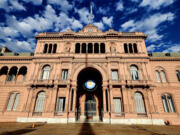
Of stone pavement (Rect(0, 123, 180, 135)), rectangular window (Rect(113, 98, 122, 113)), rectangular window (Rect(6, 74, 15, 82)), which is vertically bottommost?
stone pavement (Rect(0, 123, 180, 135))

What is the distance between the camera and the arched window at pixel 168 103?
17281 millimetres

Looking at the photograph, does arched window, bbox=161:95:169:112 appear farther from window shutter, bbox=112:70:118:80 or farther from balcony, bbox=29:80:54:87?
balcony, bbox=29:80:54:87

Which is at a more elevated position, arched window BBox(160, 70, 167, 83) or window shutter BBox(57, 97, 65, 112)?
arched window BBox(160, 70, 167, 83)

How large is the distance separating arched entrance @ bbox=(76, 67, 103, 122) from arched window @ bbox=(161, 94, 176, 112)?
11.9m

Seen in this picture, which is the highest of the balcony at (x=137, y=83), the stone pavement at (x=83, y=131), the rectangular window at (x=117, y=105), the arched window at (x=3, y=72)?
the arched window at (x=3, y=72)

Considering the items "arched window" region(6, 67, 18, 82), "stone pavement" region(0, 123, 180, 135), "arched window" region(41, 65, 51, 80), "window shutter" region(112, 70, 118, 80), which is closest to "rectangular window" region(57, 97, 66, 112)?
"arched window" region(41, 65, 51, 80)

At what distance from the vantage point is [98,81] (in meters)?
22.3

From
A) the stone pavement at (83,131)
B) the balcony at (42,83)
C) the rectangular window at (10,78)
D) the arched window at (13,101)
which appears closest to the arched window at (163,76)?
the stone pavement at (83,131)

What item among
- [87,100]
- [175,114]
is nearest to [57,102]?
[87,100]

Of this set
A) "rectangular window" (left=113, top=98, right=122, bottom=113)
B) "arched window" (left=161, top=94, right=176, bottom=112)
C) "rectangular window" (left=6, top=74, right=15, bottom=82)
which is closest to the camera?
"rectangular window" (left=113, top=98, right=122, bottom=113)

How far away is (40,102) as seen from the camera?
1758 centimetres

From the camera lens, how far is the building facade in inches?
647

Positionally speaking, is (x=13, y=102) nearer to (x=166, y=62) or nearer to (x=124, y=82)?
(x=124, y=82)

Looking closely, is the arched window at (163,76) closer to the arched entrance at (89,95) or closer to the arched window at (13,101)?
the arched entrance at (89,95)
